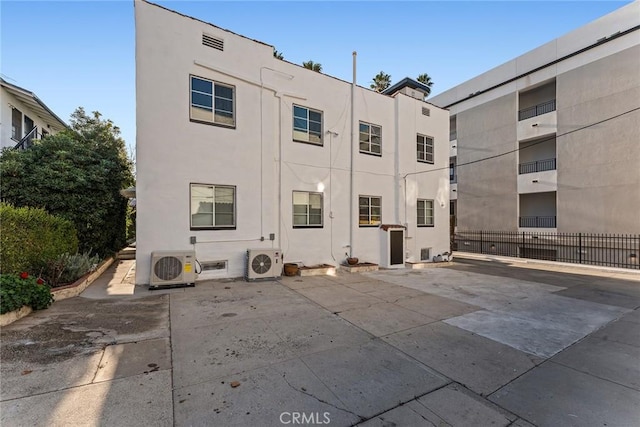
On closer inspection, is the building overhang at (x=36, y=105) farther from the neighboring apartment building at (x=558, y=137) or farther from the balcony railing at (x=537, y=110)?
the balcony railing at (x=537, y=110)

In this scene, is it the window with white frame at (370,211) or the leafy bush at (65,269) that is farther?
the window with white frame at (370,211)

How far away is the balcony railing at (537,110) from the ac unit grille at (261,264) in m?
18.4

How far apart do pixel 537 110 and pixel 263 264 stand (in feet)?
62.8

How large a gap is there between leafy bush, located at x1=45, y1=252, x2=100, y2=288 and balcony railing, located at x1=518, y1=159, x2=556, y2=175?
21653 millimetres

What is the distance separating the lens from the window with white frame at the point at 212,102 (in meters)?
8.08

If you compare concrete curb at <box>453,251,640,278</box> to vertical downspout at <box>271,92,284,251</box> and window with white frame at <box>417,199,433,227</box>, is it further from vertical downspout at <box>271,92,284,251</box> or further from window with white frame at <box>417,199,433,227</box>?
vertical downspout at <box>271,92,284,251</box>

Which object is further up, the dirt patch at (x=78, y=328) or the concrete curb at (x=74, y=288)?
the concrete curb at (x=74, y=288)

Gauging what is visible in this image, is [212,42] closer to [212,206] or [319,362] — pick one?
[212,206]

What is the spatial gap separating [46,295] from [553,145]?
22803 mm

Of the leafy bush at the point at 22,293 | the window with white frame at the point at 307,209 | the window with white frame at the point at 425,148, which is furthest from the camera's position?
the window with white frame at the point at 425,148

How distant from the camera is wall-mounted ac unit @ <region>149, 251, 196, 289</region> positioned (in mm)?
6922

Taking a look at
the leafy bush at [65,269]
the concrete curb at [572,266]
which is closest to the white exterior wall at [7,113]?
the leafy bush at [65,269]

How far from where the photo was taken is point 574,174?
14.9 m

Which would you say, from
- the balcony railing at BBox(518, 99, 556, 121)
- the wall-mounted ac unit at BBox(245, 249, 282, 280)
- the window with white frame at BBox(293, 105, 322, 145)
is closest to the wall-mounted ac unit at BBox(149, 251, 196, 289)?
the wall-mounted ac unit at BBox(245, 249, 282, 280)
